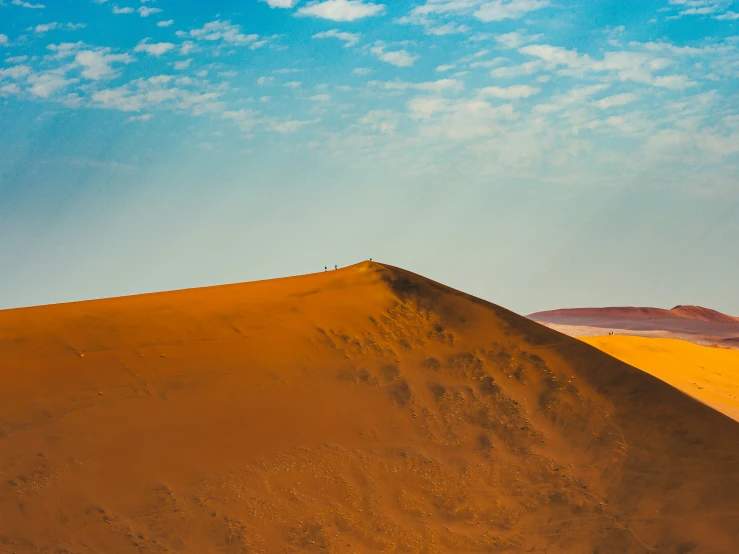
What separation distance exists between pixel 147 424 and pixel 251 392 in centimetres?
196

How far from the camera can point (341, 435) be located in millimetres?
14586

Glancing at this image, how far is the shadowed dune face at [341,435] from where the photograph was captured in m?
12.8

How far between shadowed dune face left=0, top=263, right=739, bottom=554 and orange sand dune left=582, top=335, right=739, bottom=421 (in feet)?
29.7

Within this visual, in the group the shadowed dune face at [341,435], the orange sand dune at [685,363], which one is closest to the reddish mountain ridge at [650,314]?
the orange sand dune at [685,363]

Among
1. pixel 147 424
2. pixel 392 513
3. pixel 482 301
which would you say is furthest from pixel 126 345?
pixel 482 301

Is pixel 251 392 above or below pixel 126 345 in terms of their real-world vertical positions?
below

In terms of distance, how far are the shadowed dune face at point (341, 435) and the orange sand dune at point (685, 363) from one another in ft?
29.7

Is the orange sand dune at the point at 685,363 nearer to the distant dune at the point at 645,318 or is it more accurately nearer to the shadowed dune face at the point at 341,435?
the shadowed dune face at the point at 341,435

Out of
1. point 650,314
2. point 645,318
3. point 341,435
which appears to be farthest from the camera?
point 650,314

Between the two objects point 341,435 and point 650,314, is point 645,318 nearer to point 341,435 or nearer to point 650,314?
point 650,314

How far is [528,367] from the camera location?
1683cm

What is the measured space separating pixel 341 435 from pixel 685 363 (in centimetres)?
2054

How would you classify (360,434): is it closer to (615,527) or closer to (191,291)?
(615,527)

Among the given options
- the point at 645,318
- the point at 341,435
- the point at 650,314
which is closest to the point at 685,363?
the point at 341,435
